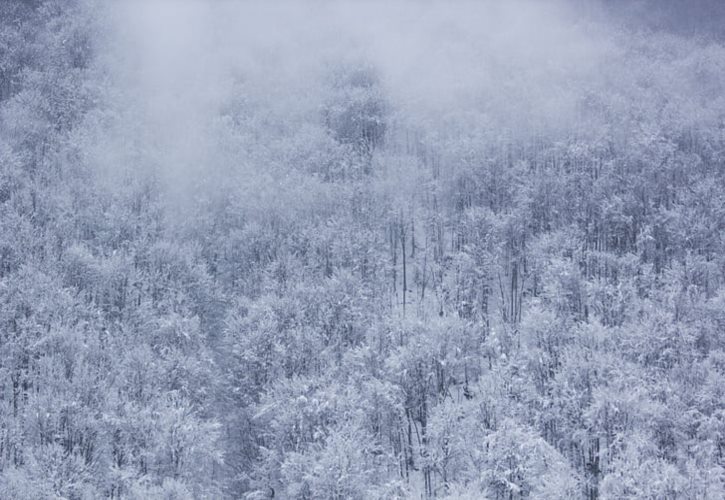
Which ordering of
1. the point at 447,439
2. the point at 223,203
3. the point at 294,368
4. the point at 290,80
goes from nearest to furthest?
the point at 447,439 → the point at 294,368 → the point at 223,203 → the point at 290,80

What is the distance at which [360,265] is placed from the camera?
182 feet

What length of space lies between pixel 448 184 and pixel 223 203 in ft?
80.1

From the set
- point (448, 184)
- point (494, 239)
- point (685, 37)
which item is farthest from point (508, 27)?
point (494, 239)

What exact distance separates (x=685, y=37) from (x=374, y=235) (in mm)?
77103

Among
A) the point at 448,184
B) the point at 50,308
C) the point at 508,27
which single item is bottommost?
the point at 50,308

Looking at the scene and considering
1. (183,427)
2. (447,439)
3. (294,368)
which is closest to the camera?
(183,427)

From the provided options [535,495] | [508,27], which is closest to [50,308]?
[535,495]

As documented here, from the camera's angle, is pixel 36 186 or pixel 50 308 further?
pixel 36 186

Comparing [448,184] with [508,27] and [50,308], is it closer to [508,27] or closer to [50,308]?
[50,308]

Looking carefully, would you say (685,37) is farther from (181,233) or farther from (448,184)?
(181,233)

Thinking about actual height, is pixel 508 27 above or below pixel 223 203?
above

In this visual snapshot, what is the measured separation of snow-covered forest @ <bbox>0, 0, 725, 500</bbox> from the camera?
3534cm

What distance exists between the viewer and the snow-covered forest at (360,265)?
3534 centimetres

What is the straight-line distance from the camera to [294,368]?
42500 mm
